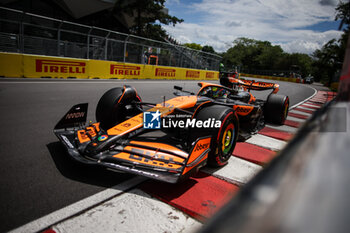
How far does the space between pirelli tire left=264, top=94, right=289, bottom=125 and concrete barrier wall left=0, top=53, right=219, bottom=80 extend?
8.75 m

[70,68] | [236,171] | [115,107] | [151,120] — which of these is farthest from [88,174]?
[70,68]

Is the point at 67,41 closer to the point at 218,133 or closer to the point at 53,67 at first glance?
the point at 53,67

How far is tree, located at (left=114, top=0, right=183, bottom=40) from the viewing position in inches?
919

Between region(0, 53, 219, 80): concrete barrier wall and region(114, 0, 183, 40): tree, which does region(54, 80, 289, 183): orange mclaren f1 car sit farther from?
region(114, 0, 183, 40): tree

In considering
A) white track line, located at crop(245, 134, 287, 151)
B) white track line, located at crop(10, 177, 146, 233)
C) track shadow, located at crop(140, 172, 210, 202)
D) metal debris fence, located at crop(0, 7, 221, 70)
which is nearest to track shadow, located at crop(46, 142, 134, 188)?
white track line, located at crop(10, 177, 146, 233)

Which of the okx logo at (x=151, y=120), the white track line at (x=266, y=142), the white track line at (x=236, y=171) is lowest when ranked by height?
the white track line at (x=236, y=171)

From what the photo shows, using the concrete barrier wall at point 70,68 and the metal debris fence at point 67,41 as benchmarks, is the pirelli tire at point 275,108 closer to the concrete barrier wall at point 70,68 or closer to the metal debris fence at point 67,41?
the concrete barrier wall at point 70,68

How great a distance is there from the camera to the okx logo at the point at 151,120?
293 centimetres

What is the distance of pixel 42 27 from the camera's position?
33.2 feet

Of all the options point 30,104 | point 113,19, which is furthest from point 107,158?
point 113,19

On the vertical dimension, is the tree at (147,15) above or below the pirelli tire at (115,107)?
above

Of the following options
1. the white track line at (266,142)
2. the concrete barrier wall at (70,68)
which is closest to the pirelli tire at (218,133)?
the white track line at (266,142)

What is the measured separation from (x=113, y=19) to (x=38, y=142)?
29.9 metres

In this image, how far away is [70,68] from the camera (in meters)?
10.3
